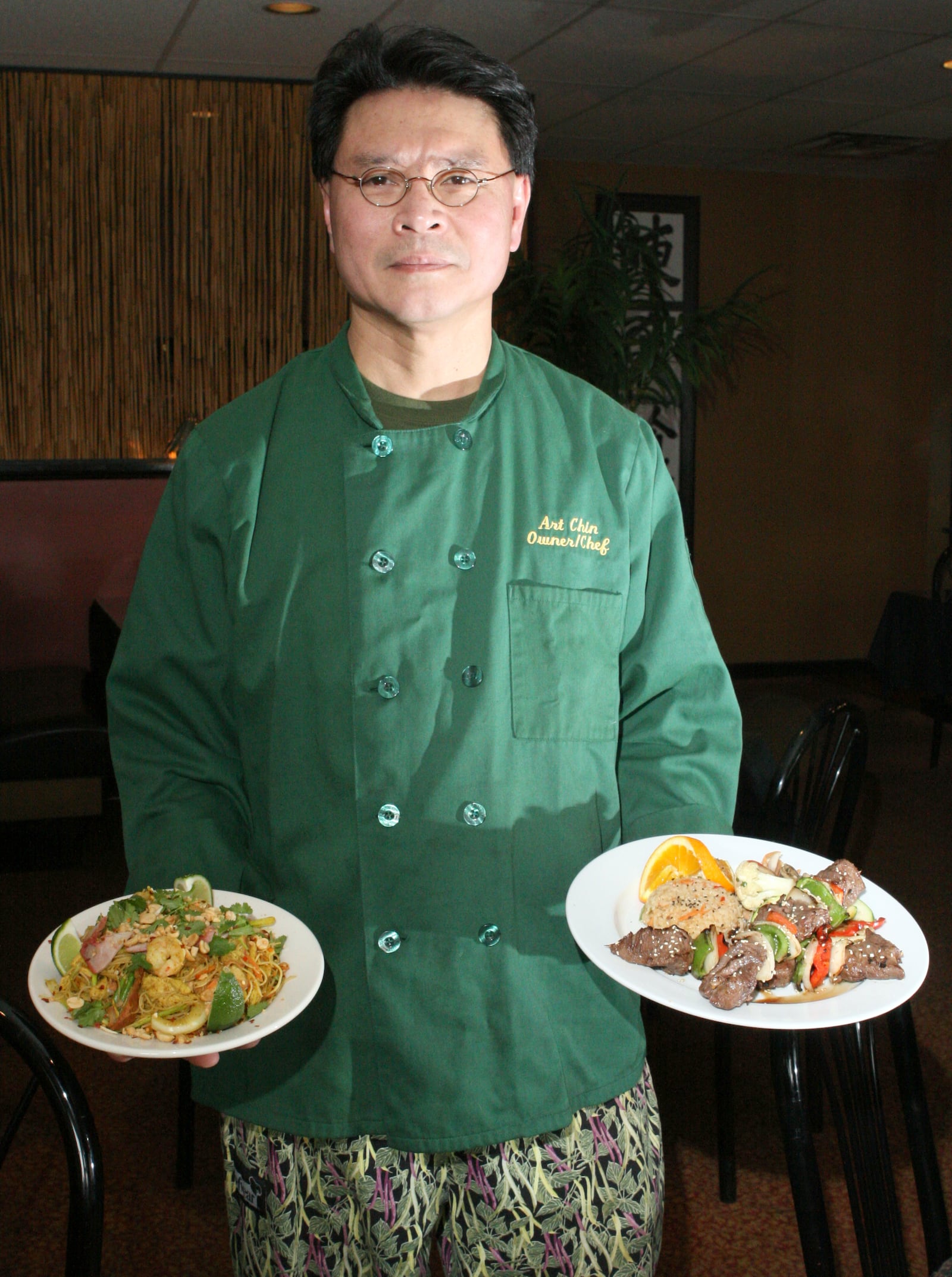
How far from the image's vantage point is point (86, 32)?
14.1 feet

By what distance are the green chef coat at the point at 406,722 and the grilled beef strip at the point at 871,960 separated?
21 centimetres

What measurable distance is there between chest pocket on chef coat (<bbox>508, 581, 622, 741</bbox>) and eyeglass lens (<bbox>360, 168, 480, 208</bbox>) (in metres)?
0.35

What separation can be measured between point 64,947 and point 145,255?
422 centimetres

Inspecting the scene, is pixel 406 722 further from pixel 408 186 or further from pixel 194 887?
pixel 408 186

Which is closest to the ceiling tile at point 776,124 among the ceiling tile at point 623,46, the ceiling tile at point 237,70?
the ceiling tile at point 623,46

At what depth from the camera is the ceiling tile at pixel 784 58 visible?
442cm

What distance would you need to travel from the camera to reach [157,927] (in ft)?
3.55

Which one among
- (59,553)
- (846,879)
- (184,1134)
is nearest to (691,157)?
(59,553)

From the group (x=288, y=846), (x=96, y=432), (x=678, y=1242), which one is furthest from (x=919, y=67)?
(x=288, y=846)

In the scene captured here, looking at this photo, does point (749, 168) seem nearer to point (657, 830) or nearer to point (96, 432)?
point (96, 432)

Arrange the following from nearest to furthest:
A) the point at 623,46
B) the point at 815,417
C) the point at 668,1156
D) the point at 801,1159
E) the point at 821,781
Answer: the point at 801,1159
the point at 821,781
the point at 668,1156
the point at 623,46
the point at 815,417

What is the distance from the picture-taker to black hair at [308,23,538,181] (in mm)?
1086

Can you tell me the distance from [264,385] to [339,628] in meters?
0.26

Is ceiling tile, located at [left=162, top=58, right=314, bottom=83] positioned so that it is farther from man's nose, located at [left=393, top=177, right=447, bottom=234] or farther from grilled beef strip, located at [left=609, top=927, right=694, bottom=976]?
grilled beef strip, located at [left=609, top=927, right=694, bottom=976]
